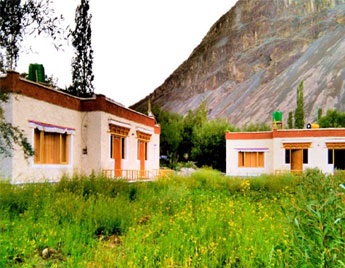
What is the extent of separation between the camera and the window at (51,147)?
10.9 metres

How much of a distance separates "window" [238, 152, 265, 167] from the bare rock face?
179ft

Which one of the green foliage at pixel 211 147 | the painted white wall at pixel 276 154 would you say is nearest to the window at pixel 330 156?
the painted white wall at pixel 276 154

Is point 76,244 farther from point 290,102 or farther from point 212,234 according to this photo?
point 290,102

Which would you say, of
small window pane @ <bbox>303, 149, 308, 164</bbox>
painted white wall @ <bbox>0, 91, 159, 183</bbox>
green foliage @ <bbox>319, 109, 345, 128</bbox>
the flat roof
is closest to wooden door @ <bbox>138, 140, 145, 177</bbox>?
painted white wall @ <bbox>0, 91, 159, 183</bbox>

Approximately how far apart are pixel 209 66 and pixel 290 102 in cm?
2639

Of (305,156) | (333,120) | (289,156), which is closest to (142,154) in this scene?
(289,156)

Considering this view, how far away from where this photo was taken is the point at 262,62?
93250mm

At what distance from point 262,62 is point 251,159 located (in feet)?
247

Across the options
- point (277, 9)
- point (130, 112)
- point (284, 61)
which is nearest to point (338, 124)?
point (130, 112)

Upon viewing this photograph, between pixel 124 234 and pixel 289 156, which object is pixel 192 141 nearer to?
pixel 289 156

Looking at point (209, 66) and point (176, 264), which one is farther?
point (209, 66)

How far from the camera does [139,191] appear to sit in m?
8.77

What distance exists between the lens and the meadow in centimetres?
262

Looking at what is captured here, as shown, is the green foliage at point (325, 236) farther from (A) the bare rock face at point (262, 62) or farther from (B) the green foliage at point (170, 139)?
(A) the bare rock face at point (262, 62)
